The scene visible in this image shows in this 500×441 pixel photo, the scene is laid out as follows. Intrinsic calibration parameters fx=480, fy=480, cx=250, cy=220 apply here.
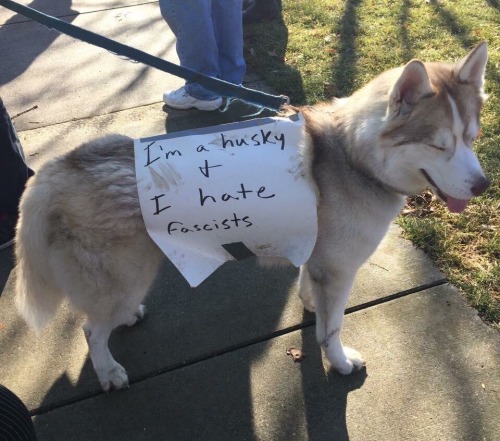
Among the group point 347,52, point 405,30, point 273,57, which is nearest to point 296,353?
point 273,57

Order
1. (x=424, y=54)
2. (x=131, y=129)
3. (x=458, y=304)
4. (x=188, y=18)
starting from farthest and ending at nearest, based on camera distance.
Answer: (x=424, y=54)
(x=131, y=129)
(x=188, y=18)
(x=458, y=304)

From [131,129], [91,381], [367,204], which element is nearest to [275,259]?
[367,204]

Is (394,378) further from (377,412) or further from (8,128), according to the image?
(8,128)

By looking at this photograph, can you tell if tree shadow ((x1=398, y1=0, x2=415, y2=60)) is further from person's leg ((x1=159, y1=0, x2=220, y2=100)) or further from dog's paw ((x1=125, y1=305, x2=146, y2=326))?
dog's paw ((x1=125, y1=305, x2=146, y2=326))

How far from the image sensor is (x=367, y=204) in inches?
87.7

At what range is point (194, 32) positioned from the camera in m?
4.17

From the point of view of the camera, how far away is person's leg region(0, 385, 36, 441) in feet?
5.40

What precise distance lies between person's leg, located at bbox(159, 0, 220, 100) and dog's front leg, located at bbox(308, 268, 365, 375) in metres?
2.54

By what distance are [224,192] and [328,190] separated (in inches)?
19.7

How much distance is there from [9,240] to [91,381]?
140 centimetres

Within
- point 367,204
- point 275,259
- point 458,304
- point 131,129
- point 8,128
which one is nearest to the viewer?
point 367,204

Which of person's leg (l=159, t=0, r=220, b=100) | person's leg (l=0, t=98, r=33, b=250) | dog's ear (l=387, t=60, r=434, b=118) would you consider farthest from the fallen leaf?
person's leg (l=159, t=0, r=220, b=100)

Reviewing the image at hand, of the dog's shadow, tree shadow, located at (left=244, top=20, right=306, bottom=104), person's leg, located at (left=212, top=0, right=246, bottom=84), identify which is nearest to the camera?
the dog's shadow

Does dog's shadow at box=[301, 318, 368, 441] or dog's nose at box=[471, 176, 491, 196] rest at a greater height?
dog's nose at box=[471, 176, 491, 196]
